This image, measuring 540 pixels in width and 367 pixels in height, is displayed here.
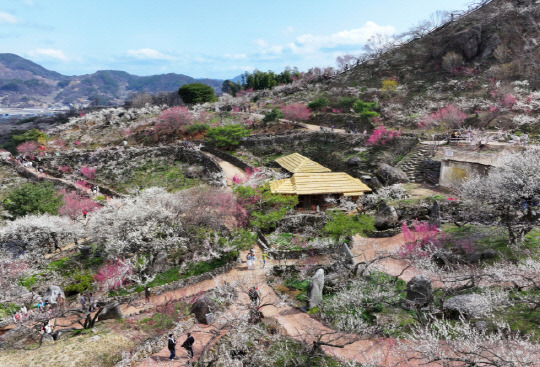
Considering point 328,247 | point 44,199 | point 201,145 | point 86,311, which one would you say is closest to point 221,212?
point 328,247

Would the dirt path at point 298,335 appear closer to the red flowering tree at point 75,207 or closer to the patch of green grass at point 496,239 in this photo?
the patch of green grass at point 496,239

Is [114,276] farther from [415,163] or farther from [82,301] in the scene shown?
[415,163]

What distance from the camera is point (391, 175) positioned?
92.3 feet

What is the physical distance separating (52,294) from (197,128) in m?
33.0

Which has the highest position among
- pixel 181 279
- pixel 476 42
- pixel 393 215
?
pixel 476 42

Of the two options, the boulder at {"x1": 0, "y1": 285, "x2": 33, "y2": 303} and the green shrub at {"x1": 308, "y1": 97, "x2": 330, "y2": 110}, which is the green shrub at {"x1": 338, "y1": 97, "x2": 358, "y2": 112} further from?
the boulder at {"x1": 0, "y1": 285, "x2": 33, "y2": 303}

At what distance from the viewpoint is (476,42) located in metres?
55.9

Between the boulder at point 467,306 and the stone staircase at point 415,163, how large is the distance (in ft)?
58.1

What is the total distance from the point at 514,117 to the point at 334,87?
35439 mm

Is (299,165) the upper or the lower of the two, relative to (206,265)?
upper

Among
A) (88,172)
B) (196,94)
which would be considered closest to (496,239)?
(88,172)

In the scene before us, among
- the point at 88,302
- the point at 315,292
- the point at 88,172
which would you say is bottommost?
the point at 88,302

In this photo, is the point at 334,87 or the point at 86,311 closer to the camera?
the point at 86,311

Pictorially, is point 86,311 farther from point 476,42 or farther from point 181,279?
point 476,42
